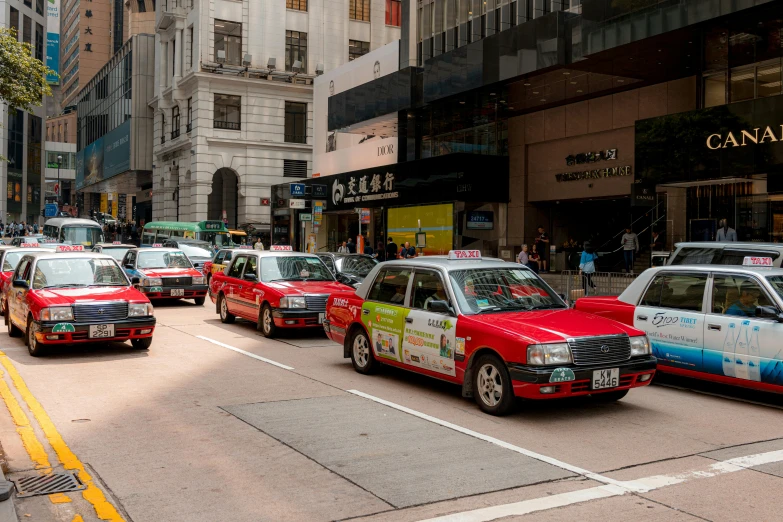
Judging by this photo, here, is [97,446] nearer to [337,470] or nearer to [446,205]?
[337,470]

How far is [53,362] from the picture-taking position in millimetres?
11055

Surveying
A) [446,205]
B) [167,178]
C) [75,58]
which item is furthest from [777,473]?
[75,58]

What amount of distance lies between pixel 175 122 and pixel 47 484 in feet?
186

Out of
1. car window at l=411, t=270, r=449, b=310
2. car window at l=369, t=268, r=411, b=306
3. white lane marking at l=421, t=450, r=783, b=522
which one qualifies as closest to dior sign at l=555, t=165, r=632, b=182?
car window at l=369, t=268, r=411, b=306

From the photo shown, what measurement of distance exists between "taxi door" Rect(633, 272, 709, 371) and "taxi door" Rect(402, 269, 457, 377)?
2930mm

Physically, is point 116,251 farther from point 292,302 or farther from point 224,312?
point 292,302

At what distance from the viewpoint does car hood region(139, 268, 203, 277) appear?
784 inches

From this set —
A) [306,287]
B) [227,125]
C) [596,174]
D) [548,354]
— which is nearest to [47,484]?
[548,354]

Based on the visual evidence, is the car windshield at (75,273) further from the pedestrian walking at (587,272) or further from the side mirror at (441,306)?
the pedestrian walking at (587,272)

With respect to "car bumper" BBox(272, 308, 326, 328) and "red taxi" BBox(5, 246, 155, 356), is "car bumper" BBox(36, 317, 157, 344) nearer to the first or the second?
"red taxi" BBox(5, 246, 155, 356)

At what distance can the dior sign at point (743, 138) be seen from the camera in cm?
1827

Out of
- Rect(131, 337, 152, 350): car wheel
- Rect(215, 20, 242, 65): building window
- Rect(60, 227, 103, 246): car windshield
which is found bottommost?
Rect(131, 337, 152, 350): car wheel

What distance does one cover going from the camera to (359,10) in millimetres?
57250

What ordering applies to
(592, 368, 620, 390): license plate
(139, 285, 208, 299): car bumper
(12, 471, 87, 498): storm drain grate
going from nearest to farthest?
(12, 471, 87, 498): storm drain grate
(592, 368, 620, 390): license plate
(139, 285, 208, 299): car bumper
